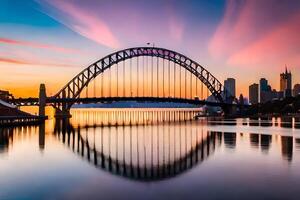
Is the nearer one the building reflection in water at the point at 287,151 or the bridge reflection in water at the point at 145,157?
the bridge reflection in water at the point at 145,157

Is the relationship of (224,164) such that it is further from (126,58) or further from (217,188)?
(126,58)

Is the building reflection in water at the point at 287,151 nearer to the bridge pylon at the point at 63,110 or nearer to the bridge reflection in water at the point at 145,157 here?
the bridge reflection in water at the point at 145,157

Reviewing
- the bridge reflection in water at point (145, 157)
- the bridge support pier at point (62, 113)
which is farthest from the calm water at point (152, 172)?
the bridge support pier at point (62, 113)

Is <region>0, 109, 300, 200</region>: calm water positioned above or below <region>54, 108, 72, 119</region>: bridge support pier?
below

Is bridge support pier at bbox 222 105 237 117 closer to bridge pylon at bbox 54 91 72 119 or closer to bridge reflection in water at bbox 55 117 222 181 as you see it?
bridge pylon at bbox 54 91 72 119

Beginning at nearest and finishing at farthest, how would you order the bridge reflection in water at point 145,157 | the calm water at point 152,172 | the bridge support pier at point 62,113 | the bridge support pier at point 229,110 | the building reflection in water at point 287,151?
the calm water at point 152,172 < the bridge reflection in water at point 145,157 < the building reflection in water at point 287,151 < the bridge support pier at point 62,113 < the bridge support pier at point 229,110

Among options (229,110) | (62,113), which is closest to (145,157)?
(62,113)

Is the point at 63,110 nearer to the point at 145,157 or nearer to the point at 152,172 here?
the point at 145,157

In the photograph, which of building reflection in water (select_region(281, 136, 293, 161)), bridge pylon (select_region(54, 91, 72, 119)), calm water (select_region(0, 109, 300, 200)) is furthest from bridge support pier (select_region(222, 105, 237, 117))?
calm water (select_region(0, 109, 300, 200))

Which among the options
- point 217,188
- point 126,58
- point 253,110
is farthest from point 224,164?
point 253,110

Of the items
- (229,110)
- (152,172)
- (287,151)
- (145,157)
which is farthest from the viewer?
(229,110)

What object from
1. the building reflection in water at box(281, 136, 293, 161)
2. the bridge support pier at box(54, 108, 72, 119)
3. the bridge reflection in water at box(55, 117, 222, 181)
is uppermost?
the bridge support pier at box(54, 108, 72, 119)
